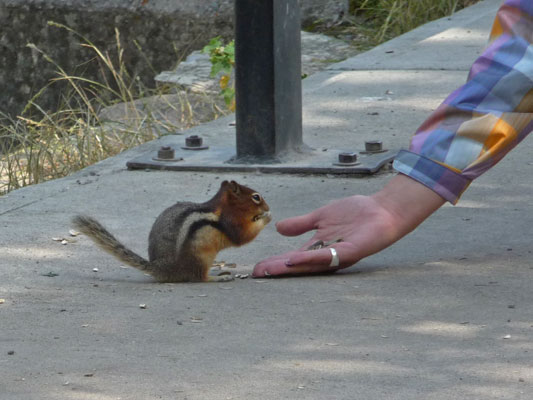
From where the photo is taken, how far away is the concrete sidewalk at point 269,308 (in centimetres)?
265

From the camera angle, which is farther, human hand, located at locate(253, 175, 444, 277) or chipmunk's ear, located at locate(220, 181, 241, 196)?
chipmunk's ear, located at locate(220, 181, 241, 196)

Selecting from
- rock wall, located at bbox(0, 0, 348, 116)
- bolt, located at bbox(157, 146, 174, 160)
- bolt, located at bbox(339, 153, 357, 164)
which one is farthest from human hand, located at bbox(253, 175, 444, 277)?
rock wall, located at bbox(0, 0, 348, 116)

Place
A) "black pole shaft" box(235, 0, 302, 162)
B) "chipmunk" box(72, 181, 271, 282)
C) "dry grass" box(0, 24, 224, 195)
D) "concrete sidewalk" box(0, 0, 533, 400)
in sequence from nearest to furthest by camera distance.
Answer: "concrete sidewalk" box(0, 0, 533, 400) → "chipmunk" box(72, 181, 271, 282) → "black pole shaft" box(235, 0, 302, 162) → "dry grass" box(0, 24, 224, 195)

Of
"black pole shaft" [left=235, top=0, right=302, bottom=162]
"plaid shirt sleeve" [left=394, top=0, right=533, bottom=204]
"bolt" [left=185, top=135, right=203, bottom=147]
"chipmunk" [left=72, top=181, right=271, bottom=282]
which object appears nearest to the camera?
"plaid shirt sleeve" [left=394, top=0, right=533, bottom=204]

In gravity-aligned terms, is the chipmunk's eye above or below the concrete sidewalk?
above

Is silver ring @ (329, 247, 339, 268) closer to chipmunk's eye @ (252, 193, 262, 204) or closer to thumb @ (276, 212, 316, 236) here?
thumb @ (276, 212, 316, 236)

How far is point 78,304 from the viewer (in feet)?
11.1

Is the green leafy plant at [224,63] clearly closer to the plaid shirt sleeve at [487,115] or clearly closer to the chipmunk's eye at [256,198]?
the chipmunk's eye at [256,198]

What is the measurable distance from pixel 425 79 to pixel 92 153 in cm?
211

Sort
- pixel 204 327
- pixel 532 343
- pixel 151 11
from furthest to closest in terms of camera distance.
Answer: pixel 151 11 → pixel 204 327 → pixel 532 343

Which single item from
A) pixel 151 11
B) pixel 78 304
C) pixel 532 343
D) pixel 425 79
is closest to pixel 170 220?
pixel 78 304

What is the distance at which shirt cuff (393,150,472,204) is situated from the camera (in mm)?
3617

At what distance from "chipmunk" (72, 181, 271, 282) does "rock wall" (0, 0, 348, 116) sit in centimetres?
573

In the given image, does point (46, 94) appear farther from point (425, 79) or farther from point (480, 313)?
point (480, 313)
